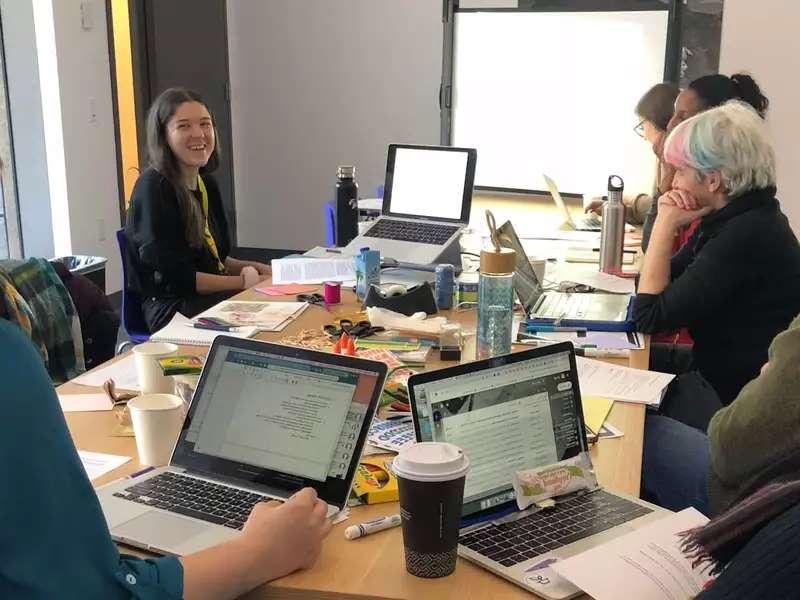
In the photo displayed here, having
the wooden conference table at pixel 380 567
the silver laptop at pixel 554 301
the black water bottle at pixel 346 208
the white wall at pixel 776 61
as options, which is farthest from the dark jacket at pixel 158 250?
the white wall at pixel 776 61

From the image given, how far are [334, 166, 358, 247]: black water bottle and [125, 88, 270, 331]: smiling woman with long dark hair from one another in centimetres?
35

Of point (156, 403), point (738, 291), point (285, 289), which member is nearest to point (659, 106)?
point (738, 291)

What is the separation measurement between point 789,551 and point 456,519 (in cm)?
43

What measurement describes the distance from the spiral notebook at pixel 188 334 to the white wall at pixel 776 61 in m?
3.15

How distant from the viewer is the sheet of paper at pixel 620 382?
1.86 metres

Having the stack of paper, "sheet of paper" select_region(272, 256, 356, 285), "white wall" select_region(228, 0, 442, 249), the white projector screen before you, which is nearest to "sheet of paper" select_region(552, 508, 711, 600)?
the stack of paper

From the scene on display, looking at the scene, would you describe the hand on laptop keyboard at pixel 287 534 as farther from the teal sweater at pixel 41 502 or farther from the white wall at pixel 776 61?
the white wall at pixel 776 61

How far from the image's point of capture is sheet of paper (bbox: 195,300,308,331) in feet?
7.76

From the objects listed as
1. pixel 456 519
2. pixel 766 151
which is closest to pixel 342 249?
pixel 766 151

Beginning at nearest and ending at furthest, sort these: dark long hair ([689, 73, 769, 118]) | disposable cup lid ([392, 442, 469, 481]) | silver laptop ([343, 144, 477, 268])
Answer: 1. disposable cup lid ([392, 442, 469, 481])
2. silver laptop ([343, 144, 477, 268])
3. dark long hair ([689, 73, 769, 118])

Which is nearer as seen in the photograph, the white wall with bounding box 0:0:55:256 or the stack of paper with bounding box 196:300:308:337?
the stack of paper with bounding box 196:300:308:337

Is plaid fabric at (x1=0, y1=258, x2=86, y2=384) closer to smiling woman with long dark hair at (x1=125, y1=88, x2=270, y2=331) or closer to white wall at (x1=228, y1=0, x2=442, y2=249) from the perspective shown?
smiling woman with long dark hair at (x1=125, y1=88, x2=270, y2=331)

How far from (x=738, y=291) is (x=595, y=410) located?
0.77m

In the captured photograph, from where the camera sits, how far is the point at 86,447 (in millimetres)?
1613
